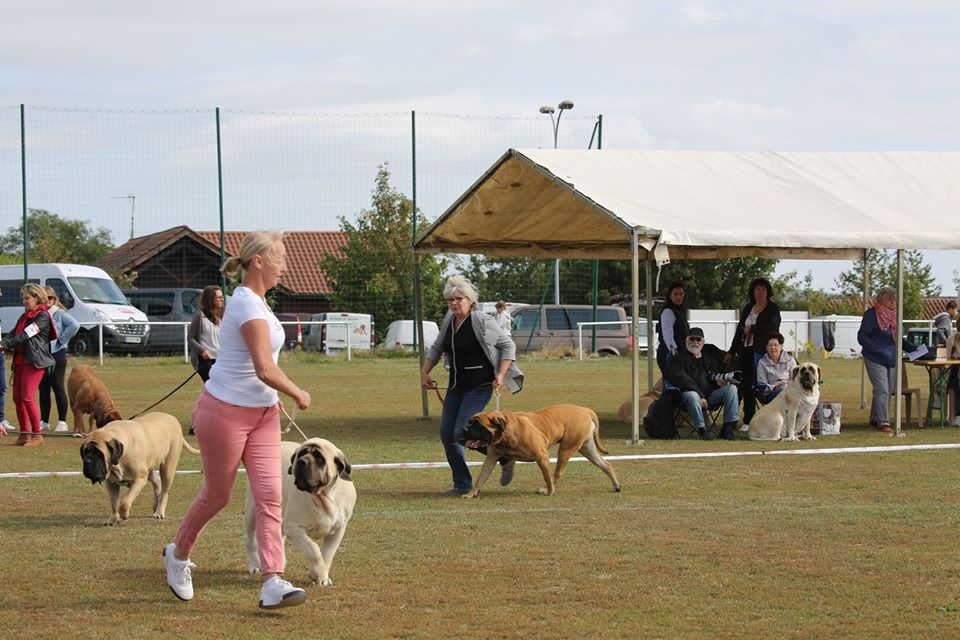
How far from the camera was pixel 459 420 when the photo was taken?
9.65m

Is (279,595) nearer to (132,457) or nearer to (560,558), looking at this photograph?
(560,558)

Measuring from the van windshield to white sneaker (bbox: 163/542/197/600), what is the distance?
86.9 ft

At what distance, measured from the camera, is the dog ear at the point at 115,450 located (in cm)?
793

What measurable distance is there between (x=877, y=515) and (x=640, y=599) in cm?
318

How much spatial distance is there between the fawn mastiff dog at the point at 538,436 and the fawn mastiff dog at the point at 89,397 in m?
5.00

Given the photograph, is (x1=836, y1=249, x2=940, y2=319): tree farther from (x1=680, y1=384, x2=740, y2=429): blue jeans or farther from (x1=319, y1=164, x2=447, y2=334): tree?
(x1=680, y1=384, x2=740, y2=429): blue jeans

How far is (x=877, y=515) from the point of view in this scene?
859cm

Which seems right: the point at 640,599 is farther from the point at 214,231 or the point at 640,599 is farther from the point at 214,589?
the point at 214,231

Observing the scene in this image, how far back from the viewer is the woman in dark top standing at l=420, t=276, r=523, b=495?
9672 mm

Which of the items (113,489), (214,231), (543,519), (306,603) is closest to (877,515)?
(543,519)

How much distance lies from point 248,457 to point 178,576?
2.47ft

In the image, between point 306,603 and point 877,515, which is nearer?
point 306,603

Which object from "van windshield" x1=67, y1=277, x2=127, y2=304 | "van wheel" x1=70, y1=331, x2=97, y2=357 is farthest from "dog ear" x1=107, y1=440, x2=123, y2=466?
"van windshield" x1=67, y1=277, x2=127, y2=304

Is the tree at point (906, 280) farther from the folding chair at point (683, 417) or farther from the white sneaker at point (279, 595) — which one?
the white sneaker at point (279, 595)
